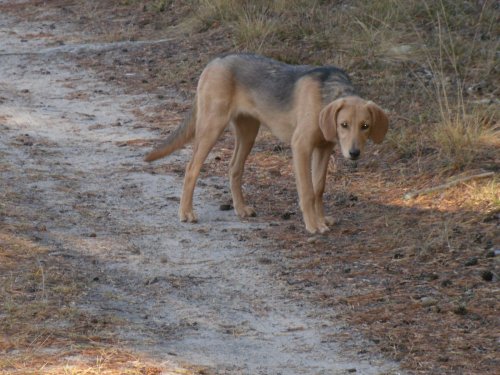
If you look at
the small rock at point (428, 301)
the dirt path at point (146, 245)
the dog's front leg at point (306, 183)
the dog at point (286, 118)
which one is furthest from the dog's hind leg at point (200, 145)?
the small rock at point (428, 301)

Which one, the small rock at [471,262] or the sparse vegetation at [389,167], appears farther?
the small rock at [471,262]

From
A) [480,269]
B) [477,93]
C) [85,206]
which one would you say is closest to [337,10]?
[477,93]

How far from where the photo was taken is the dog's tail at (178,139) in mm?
8711

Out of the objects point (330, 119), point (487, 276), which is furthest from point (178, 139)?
point (487, 276)

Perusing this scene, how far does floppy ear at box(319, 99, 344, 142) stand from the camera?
768 cm

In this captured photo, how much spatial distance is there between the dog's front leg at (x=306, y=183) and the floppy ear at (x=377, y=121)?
0.52m

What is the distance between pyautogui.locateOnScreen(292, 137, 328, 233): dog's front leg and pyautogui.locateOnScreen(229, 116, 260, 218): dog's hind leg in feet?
2.29

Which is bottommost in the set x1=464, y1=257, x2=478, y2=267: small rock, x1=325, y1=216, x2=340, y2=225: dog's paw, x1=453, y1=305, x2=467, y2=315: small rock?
x1=325, y1=216, x2=340, y2=225: dog's paw

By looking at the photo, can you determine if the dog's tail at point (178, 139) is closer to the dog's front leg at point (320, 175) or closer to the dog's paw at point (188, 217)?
the dog's paw at point (188, 217)

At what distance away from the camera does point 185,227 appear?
27.0ft

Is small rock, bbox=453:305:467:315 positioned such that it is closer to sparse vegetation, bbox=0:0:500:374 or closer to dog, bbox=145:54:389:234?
sparse vegetation, bbox=0:0:500:374

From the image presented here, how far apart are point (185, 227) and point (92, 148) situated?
8.72 ft

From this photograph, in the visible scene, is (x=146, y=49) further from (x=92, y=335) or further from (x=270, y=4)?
(x=92, y=335)

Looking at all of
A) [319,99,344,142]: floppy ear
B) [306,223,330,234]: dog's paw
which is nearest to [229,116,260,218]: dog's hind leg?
[306,223,330,234]: dog's paw
